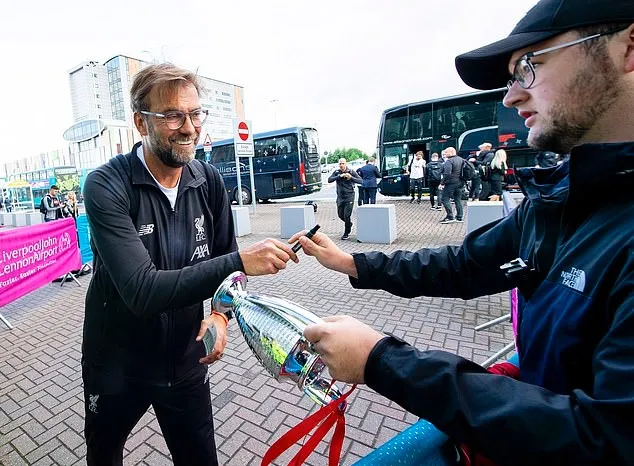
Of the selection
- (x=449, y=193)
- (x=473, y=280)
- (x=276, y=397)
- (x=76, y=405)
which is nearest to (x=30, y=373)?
(x=76, y=405)

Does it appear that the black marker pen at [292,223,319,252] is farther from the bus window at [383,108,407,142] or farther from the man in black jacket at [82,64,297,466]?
the bus window at [383,108,407,142]

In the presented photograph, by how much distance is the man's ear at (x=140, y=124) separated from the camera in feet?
→ 5.44

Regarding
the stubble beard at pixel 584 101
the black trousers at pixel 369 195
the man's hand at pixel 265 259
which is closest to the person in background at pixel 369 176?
the black trousers at pixel 369 195

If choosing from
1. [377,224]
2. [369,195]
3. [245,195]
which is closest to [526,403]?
[377,224]

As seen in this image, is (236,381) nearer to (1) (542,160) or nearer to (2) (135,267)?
(2) (135,267)

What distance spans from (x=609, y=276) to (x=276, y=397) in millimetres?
2871

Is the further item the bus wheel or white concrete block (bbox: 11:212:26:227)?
the bus wheel

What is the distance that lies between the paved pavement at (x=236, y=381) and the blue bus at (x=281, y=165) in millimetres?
12929

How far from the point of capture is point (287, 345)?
36.4 inches

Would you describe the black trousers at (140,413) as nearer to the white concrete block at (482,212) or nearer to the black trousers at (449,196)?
the white concrete block at (482,212)

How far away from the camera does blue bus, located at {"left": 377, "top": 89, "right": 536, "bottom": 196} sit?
A: 13.7m

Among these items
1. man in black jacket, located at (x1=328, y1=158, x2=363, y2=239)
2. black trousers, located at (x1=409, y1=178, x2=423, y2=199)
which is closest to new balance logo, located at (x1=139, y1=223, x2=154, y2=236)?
man in black jacket, located at (x1=328, y1=158, x2=363, y2=239)

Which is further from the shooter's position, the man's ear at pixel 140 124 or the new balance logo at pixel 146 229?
the man's ear at pixel 140 124

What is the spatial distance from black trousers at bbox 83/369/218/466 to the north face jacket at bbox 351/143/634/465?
4.10 ft
